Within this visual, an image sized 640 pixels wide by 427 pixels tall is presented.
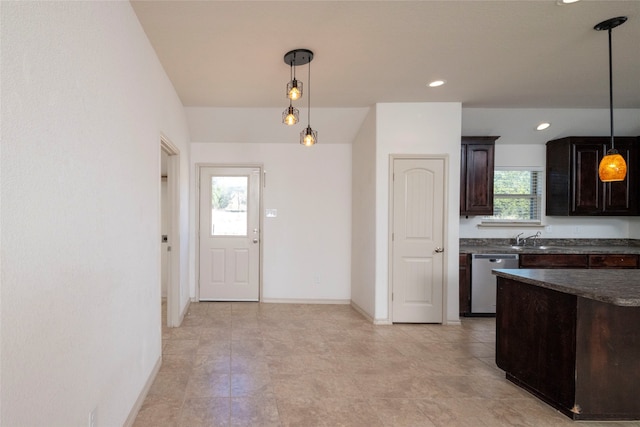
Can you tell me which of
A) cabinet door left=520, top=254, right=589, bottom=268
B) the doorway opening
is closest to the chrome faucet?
cabinet door left=520, top=254, right=589, bottom=268

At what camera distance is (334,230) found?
5.17 m

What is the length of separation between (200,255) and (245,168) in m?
1.48

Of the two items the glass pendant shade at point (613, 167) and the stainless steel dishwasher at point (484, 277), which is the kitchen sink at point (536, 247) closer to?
the stainless steel dishwasher at point (484, 277)

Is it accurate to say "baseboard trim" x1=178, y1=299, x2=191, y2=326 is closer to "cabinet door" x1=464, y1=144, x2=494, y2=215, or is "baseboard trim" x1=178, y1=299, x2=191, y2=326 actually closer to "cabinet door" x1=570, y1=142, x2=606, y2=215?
"cabinet door" x1=464, y1=144, x2=494, y2=215

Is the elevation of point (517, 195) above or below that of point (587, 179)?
below

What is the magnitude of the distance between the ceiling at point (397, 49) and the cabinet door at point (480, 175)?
753 mm

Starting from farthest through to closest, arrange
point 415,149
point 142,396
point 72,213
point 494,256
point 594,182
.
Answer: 1. point 594,182
2. point 494,256
3. point 415,149
4. point 142,396
5. point 72,213

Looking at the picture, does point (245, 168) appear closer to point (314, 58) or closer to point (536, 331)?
point (314, 58)

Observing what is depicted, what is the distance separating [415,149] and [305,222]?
1939 mm

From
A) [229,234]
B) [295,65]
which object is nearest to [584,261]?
[295,65]

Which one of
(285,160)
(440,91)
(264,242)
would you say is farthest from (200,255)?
(440,91)

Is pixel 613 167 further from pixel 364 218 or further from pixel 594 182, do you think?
pixel 594 182

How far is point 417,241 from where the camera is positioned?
4.25 metres

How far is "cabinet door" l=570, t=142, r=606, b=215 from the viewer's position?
4809 mm
